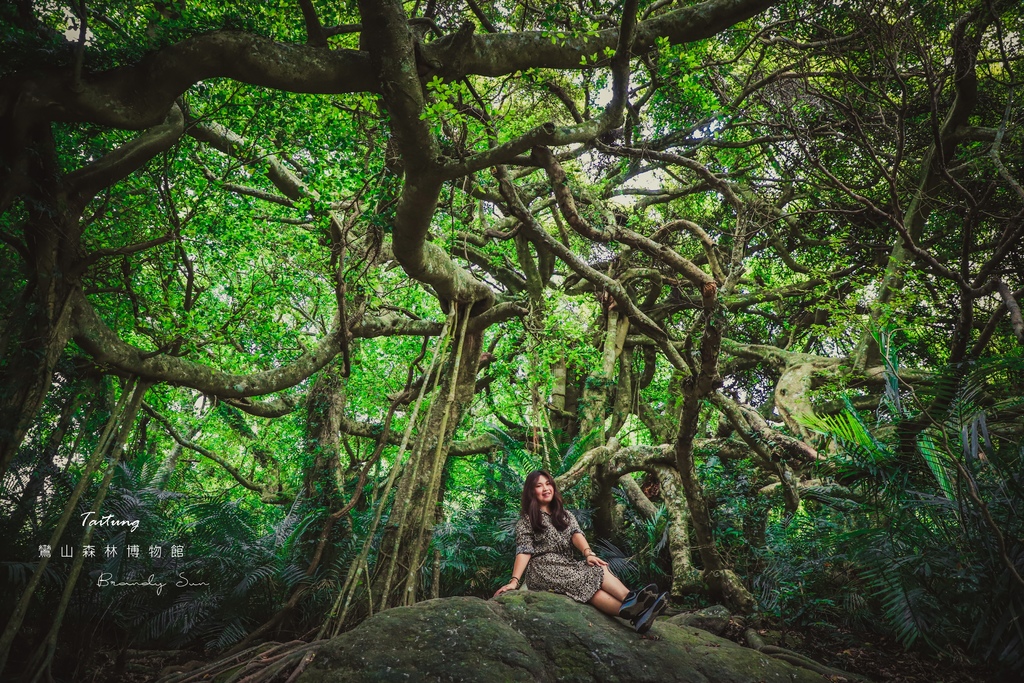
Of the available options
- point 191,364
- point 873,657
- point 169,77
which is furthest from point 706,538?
point 169,77

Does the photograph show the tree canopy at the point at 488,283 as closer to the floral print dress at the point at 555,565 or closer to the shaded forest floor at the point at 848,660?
the shaded forest floor at the point at 848,660

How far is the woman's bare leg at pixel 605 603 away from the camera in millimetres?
3629

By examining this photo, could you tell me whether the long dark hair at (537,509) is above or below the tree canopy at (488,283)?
below

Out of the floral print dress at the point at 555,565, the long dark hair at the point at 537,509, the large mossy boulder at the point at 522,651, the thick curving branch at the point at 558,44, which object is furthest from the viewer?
the long dark hair at the point at 537,509

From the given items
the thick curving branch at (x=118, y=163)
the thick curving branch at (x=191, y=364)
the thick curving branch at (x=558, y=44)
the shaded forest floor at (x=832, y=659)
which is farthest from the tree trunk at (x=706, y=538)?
the thick curving branch at (x=118, y=163)

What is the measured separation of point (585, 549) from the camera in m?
3.96

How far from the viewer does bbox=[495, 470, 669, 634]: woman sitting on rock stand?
3.49 metres

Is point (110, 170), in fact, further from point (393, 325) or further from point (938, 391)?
point (938, 391)

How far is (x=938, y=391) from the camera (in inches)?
143

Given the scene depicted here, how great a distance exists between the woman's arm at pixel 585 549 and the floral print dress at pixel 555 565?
3cm

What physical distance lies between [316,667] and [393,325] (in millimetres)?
5539

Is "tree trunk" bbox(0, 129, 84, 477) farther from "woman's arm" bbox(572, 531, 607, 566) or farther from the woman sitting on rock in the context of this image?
"woman's arm" bbox(572, 531, 607, 566)

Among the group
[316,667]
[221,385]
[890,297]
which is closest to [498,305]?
[221,385]

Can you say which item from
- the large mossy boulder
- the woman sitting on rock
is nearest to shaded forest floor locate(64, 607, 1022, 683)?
the large mossy boulder
